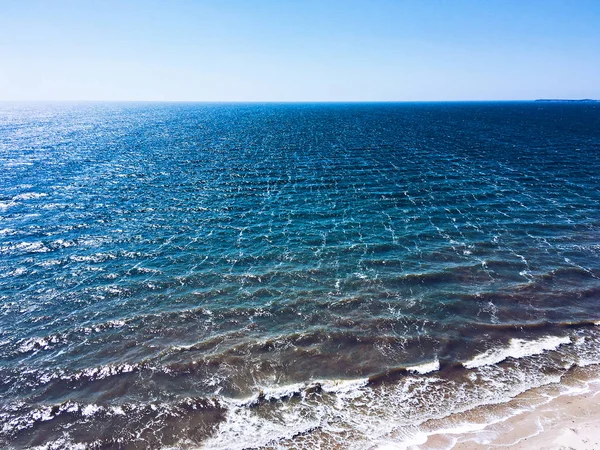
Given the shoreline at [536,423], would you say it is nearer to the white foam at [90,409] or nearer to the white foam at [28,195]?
the white foam at [90,409]

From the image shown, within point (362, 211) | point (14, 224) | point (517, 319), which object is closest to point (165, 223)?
point (14, 224)

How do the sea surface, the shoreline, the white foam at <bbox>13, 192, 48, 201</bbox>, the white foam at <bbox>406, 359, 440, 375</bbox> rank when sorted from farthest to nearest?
the white foam at <bbox>13, 192, 48, 201</bbox> → the white foam at <bbox>406, 359, 440, 375</bbox> → the sea surface → the shoreline

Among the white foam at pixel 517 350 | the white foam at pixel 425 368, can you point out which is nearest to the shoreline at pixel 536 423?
the white foam at pixel 517 350

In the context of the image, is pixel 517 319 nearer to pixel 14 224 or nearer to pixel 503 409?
pixel 503 409

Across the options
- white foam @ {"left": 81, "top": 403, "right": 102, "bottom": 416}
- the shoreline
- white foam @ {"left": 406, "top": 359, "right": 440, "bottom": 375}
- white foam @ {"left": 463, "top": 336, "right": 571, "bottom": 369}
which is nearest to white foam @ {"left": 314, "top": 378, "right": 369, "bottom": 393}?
white foam @ {"left": 406, "top": 359, "right": 440, "bottom": 375}

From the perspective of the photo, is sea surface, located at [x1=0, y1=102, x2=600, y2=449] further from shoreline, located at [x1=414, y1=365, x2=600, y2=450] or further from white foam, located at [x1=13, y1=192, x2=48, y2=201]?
shoreline, located at [x1=414, y1=365, x2=600, y2=450]

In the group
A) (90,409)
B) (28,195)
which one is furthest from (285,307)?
(28,195)
